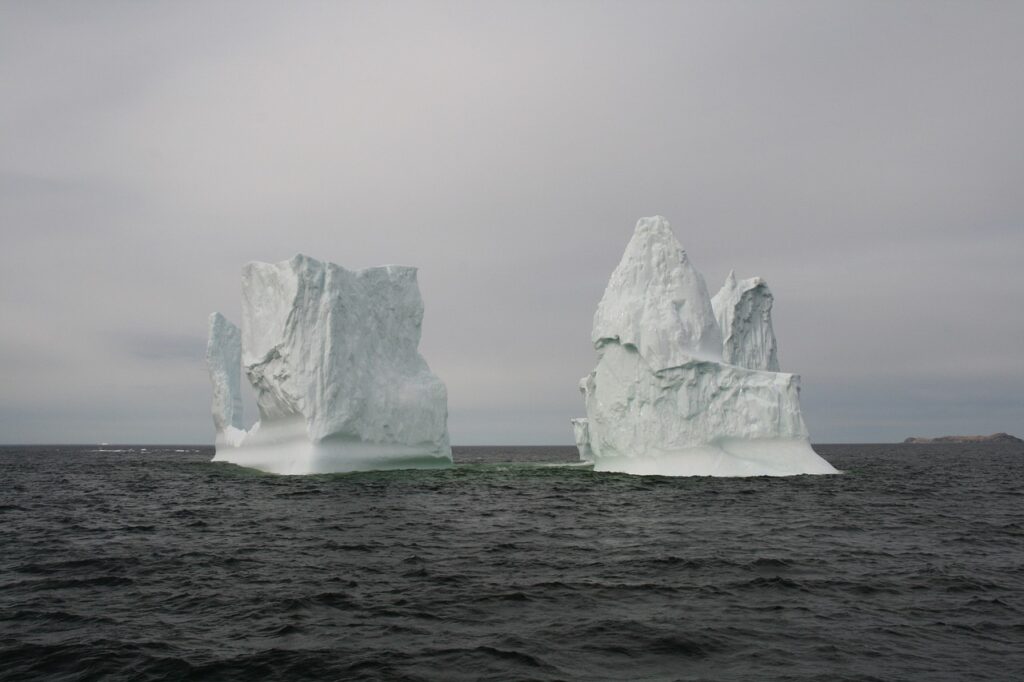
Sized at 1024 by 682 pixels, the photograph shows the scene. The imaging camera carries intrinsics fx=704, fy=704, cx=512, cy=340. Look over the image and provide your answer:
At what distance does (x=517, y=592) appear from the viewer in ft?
32.3

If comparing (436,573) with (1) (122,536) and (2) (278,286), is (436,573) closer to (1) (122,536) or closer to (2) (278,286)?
(1) (122,536)

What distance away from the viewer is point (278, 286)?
34.6 metres

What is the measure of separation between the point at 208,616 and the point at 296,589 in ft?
5.16

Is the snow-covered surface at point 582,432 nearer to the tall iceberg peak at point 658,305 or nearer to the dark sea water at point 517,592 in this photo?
the tall iceberg peak at point 658,305

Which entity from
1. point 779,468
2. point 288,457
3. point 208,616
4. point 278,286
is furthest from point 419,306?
point 208,616

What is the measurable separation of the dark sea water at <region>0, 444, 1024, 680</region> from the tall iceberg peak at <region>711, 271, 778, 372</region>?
21047mm

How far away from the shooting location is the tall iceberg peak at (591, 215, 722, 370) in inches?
1145

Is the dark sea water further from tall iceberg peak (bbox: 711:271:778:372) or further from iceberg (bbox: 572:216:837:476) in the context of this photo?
tall iceberg peak (bbox: 711:271:778:372)

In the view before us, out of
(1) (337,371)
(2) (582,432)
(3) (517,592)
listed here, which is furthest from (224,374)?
(3) (517,592)

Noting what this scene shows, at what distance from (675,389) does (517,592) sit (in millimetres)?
20234

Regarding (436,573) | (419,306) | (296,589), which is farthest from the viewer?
(419,306)

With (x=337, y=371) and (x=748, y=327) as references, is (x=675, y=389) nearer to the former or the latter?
(x=748, y=327)

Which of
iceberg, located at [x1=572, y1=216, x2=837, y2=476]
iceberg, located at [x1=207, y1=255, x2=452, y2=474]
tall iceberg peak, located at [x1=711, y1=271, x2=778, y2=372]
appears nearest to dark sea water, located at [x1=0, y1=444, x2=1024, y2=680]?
iceberg, located at [x1=572, y1=216, x2=837, y2=476]

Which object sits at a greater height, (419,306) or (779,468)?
(419,306)
